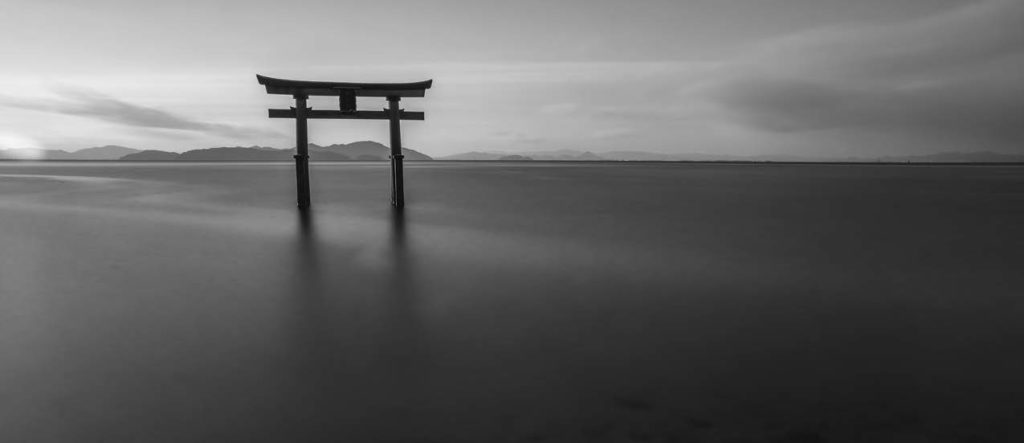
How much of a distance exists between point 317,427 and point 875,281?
275 inches

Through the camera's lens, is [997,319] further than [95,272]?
No

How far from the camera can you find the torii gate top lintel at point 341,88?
12891 millimetres

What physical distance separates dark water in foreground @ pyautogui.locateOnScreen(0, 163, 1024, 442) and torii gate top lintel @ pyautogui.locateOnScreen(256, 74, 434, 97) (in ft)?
16.3

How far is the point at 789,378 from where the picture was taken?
3412mm

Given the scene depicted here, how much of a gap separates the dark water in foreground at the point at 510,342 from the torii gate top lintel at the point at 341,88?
16.3 feet

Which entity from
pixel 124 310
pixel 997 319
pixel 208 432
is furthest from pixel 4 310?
pixel 997 319

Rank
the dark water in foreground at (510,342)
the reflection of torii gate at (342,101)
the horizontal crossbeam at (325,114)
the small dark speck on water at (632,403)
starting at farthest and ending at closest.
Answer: the horizontal crossbeam at (325,114)
the reflection of torii gate at (342,101)
the small dark speck on water at (632,403)
the dark water in foreground at (510,342)

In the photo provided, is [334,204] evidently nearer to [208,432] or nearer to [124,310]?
[124,310]

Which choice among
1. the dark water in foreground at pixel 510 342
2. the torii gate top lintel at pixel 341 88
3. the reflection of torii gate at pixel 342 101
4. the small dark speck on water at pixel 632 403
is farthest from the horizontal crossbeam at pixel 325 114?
the small dark speck on water at pixel 632 403

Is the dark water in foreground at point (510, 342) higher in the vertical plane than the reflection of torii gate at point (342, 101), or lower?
lower

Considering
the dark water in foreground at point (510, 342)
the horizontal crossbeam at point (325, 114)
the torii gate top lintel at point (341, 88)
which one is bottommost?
the dark water in foreground at point (510, 342)

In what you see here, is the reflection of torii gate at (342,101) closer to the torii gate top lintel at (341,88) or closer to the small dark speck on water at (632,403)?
the torii gate top lintel at (341,88)

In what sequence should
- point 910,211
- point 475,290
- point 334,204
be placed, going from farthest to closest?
point 334,204, point 910,211, point 475,290

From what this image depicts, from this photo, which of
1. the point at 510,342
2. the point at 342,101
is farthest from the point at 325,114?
the point at 510,342
